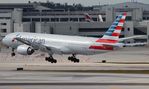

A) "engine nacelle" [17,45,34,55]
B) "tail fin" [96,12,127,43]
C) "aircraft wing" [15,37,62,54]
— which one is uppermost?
"tail fin" [96,12,127,43]

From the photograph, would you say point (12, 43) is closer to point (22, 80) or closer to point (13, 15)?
point (22, 80)

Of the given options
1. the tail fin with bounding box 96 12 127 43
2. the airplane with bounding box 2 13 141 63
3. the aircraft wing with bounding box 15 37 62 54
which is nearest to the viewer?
the airplane with bounding box 2 13 141 63

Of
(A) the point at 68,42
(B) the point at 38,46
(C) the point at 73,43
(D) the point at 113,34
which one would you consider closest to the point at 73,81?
(D) the point at 113,34

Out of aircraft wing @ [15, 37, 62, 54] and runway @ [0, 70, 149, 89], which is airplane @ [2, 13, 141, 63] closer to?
aircraft wing @ [15, 37, 62, 54]

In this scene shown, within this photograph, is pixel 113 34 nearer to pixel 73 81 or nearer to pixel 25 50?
pixel 25 50

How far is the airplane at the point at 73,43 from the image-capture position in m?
87.2

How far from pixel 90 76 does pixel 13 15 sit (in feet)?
435

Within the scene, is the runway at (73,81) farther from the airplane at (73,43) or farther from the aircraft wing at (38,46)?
the aircraft wing at (38,46)

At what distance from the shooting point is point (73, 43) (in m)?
90.4

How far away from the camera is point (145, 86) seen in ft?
157

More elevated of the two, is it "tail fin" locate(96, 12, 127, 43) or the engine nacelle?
"tail fin" locate(96, 12, 127, 43)

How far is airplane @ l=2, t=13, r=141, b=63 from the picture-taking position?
8725 cm

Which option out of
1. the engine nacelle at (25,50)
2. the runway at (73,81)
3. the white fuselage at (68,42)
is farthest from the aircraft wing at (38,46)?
the runway at (73,81)

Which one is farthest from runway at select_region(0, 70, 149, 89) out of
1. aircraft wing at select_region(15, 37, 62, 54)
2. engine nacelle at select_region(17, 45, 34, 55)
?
engine nacelle at select_region(17, 45, 34, 55)
